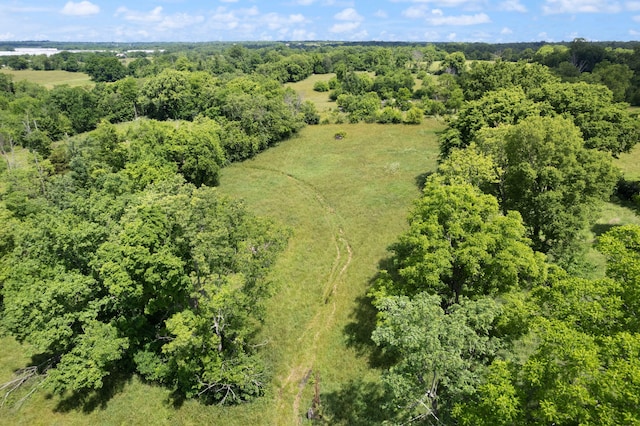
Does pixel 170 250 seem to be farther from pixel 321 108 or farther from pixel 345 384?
pixel 321 108

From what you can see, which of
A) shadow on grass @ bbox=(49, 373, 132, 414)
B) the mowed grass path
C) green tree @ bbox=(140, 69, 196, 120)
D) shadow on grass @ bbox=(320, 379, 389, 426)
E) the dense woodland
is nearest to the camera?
the dense woodland

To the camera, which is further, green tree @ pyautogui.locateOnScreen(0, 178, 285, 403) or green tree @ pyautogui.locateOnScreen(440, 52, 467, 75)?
green tree @ pyautogui.locateOnScreen(440, 52, 467, 75)

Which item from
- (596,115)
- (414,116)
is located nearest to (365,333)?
(596,115)

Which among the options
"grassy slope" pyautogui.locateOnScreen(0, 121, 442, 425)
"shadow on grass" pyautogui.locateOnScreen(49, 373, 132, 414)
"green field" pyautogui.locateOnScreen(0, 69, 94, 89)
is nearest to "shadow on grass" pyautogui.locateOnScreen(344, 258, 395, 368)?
"grassy slope" pyautogui.locateOnScreen(0, 121, 442, 425)

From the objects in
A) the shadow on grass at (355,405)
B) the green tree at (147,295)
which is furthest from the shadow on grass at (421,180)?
the shadow on grass at (355,405)

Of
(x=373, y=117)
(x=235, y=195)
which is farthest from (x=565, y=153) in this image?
(x=373, y=117)

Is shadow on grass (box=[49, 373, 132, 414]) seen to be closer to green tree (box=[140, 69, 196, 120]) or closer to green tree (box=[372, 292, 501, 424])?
green tree (box=[372, 292, 501, 424])

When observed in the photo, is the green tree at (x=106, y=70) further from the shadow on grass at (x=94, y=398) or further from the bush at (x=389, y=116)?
the shadow on grass at (x=94, y=398)
